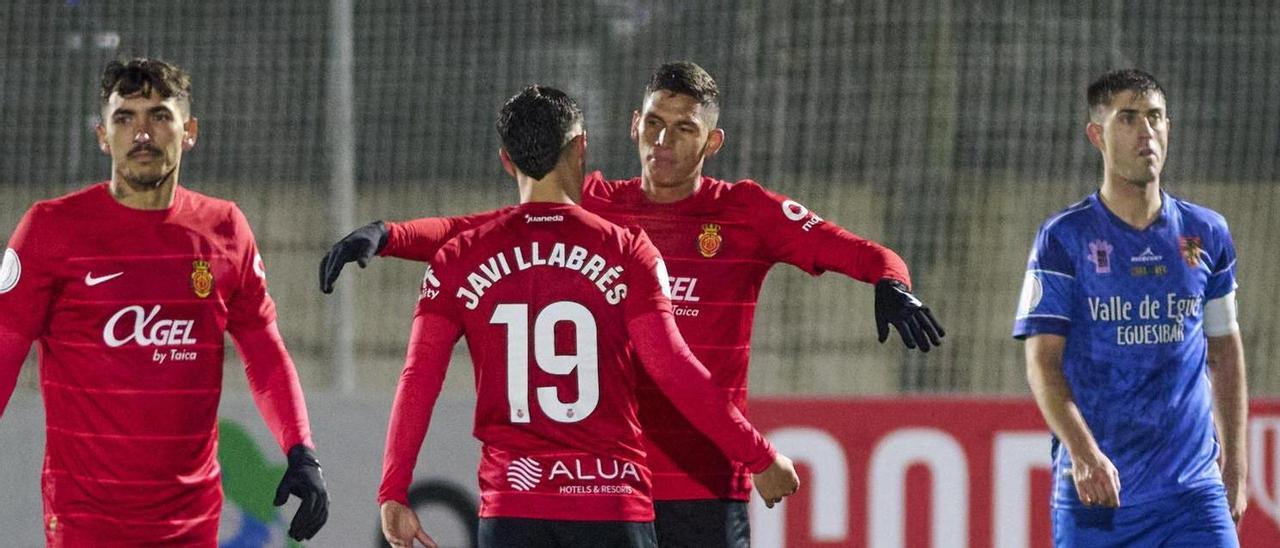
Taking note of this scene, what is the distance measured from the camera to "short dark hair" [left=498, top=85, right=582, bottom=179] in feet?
13.8

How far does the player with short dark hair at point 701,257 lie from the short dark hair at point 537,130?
100 centimetres

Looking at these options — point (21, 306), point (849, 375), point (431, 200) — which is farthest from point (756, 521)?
point (21, 306)

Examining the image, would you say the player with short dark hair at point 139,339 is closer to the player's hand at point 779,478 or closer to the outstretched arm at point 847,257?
the player's hand at point 779,478

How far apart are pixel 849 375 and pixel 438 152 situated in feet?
8.33

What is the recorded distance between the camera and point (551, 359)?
13.4 ft

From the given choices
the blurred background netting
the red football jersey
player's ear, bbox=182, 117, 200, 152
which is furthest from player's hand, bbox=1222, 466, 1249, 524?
the blurred background netting

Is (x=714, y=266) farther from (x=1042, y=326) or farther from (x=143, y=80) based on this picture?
(x=143, y=80)

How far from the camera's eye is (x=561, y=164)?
4.26m

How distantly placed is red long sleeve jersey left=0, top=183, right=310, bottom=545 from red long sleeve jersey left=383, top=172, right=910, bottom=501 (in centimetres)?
120

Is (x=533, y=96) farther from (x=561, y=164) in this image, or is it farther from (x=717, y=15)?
(x=717, y=15)

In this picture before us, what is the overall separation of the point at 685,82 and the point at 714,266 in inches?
20.9

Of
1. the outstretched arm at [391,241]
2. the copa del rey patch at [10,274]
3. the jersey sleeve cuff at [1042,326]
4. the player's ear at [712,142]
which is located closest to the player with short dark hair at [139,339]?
the copa del rey patch at [10,274]

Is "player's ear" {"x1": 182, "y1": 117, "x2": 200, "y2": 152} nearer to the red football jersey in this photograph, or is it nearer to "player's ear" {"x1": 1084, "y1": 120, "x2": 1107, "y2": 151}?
the red football jersey

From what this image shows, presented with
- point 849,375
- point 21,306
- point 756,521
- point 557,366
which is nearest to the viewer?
point 557,366
